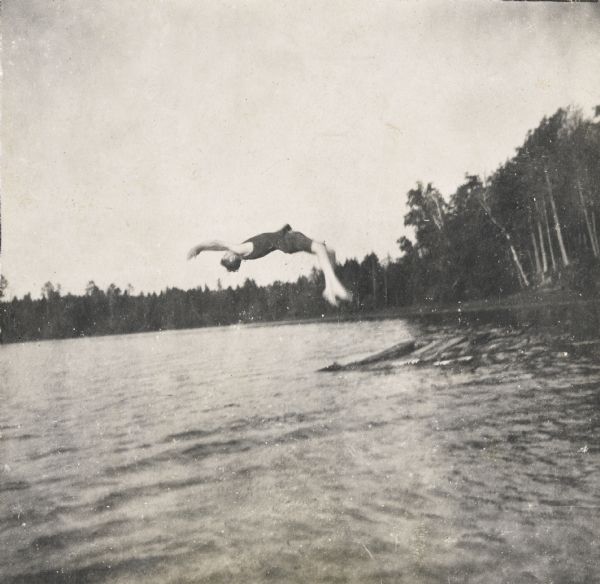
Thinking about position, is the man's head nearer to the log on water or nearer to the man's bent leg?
the man's bent leg

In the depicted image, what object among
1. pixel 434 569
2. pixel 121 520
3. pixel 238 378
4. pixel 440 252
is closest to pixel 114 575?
pixel 121 520

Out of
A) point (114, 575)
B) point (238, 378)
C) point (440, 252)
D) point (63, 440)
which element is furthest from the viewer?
point (440, 252)

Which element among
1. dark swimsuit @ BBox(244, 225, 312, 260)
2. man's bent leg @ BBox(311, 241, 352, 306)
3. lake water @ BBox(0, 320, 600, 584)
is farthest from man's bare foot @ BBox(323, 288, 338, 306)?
dark swimsuit @ BBox(244, 225, 312, 260)

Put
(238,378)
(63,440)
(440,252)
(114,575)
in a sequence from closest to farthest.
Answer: (114,575) → (63,440) → (238,378) → (440,252)

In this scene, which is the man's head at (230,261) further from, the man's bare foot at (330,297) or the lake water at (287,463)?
the man's bare foot at (330,297)

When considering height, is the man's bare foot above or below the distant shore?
above

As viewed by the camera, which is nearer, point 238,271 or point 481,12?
point 238,271

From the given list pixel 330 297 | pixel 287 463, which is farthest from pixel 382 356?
pixel 287 463

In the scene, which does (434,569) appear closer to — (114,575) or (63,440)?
(114,575)
